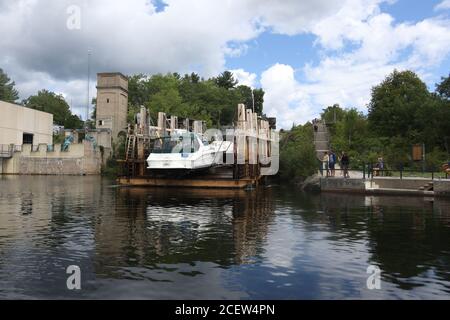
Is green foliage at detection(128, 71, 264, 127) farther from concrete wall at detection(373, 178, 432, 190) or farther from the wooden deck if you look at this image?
concrete wall at detection(373, 178, 432, 190)

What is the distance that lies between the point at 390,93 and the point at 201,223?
46.4m

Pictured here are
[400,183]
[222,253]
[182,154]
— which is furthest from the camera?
[182,154]

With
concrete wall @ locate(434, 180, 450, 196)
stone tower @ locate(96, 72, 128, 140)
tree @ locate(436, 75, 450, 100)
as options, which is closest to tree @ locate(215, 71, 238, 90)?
stone tower @ locate(96, 72, 128, 140)

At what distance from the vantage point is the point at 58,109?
10512 cm

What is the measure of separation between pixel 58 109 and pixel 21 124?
4098 centimetres

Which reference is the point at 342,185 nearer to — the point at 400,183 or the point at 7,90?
the point at 400,183

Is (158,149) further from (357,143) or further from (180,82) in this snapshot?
(180,82)

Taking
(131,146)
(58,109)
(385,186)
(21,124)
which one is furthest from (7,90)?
(385,186)

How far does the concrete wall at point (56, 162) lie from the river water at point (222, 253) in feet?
150

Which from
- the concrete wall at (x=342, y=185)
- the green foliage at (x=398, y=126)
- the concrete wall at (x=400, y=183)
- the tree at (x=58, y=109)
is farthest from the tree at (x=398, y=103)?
the tree at (x=58, y=109)

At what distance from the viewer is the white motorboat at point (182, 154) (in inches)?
1223

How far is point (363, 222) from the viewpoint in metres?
15.4
